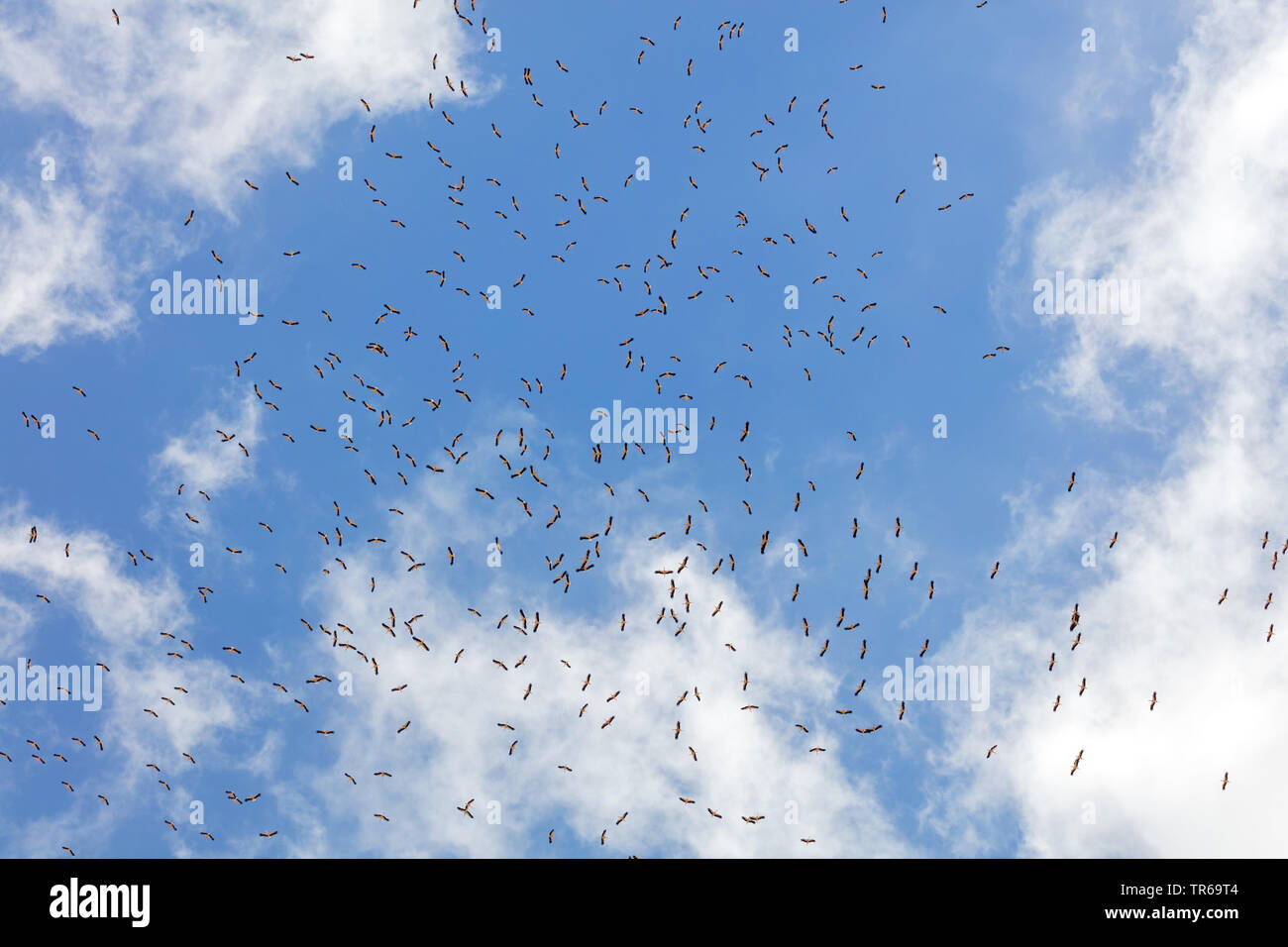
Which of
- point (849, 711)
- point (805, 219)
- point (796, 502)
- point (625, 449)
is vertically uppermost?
point (805, 219)

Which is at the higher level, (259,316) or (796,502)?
(259,316)

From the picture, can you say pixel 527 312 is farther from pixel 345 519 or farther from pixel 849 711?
pixel 849 711

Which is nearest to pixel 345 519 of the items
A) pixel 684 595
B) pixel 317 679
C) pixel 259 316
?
pixel 317 679
